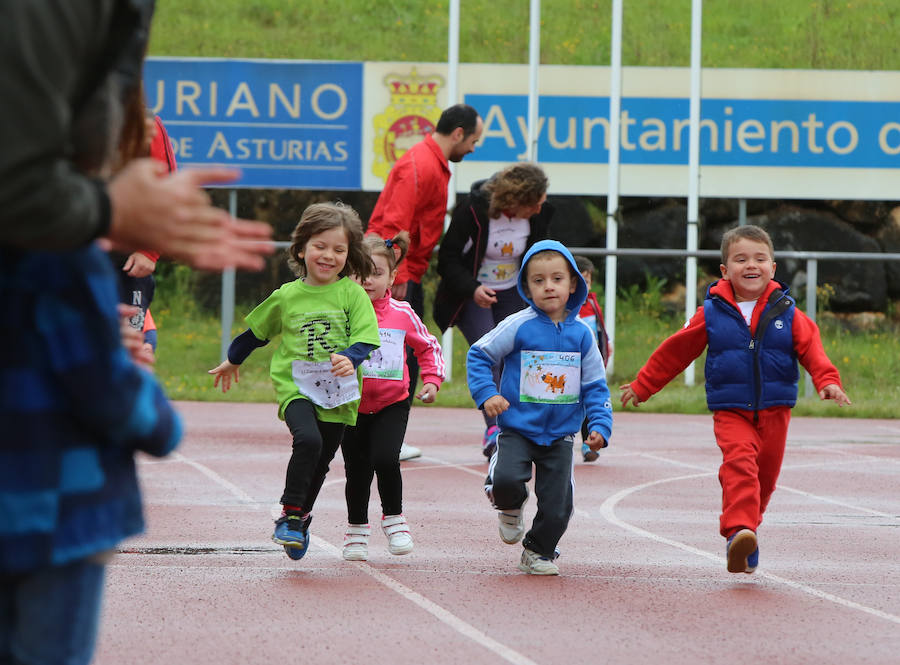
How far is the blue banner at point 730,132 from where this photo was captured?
20203 millimetres

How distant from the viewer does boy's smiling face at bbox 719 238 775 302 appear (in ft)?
21.2

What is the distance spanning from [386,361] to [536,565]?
3.94 ft

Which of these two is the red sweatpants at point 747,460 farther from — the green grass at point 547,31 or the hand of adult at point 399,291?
the green grass at point 547,31

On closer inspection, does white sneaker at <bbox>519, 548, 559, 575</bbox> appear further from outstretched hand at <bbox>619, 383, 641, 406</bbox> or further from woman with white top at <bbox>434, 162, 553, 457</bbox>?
woman with white top at <bbox>434, 162, 553, 457</bbox>

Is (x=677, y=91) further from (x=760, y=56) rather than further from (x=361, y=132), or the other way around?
(x=760, y=56)

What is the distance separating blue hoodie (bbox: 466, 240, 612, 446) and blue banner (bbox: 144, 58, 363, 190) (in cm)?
1357

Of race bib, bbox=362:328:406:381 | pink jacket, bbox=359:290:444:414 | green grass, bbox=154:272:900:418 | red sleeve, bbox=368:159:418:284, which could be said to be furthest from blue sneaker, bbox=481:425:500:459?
green grass, bbox=154:272:900:418

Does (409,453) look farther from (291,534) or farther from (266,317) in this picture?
(291,534)

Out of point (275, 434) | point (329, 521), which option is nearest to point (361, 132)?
point (275, 434)

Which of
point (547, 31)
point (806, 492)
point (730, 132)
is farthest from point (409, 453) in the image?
point (547, 31)

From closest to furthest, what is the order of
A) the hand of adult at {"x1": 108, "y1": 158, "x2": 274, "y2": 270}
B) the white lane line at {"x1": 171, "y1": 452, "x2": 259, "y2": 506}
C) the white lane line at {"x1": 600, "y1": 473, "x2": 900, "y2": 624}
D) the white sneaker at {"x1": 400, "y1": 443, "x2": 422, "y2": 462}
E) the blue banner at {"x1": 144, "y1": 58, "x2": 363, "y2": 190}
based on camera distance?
1. the hand of adult at {"x1": 108, "y1": 158, "x2": 274, "y2": 270}
2. the white lane line at {"x1": 600, "y1": 473, "x2": 900, "y2": 624}
3. the white lane line at {"x1": 171, "y1": 452, "x2": 259, "y2": 506}
4. the white sneaker at {"x1": 400, "y1": 443, "x2": 422, "y2": 462}
5. the blue banner at {"x1": 144, "y1": 58, "x2": 363, "y2": 190}

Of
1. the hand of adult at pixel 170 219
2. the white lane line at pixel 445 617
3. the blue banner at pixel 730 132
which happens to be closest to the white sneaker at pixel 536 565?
the white lane line at pixel 445 617

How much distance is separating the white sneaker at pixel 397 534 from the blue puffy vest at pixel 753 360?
1.46 m

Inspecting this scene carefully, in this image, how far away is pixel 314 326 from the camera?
6.23 m
